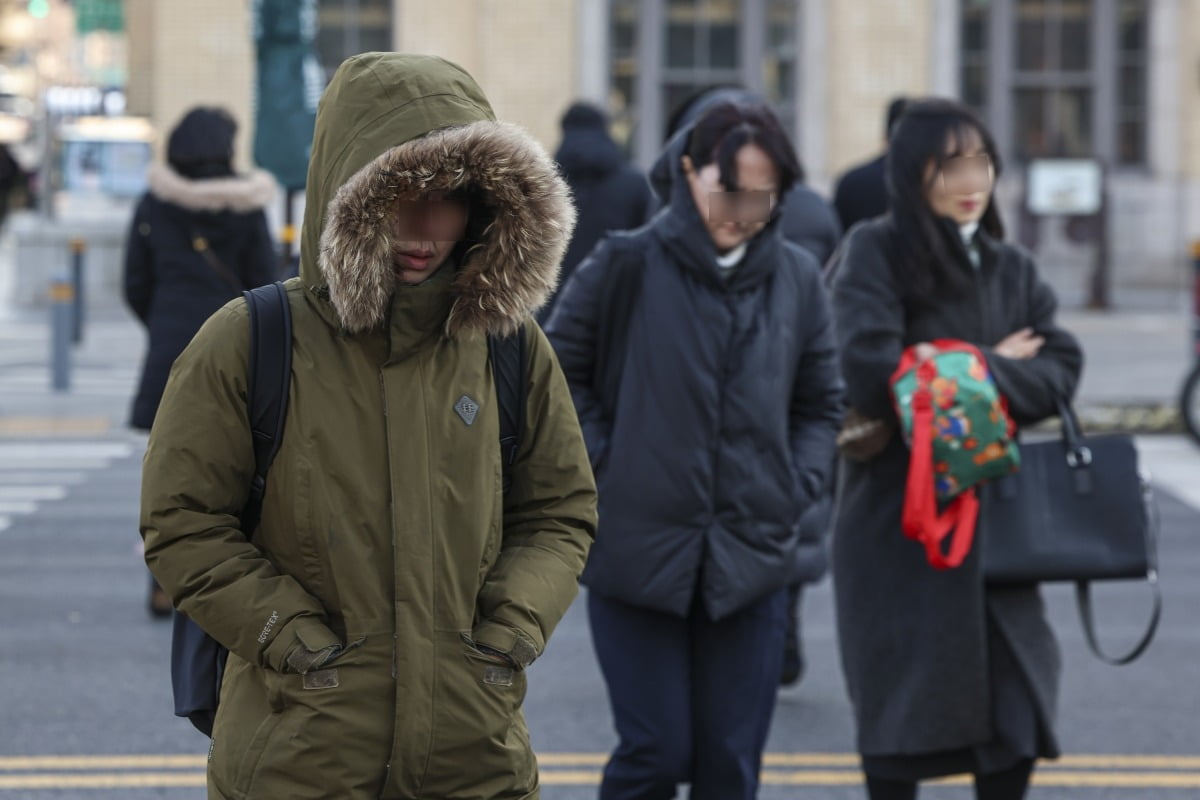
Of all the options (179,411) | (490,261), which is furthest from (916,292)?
(179,411)

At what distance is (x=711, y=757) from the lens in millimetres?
4375

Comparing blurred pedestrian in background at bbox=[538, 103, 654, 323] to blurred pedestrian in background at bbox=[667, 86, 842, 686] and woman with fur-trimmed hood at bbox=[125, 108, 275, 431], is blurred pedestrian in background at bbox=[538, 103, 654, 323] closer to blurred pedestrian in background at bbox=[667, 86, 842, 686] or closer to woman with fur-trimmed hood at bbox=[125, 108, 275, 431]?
woman with fur-trimmed hood at bbox=[125, 108, 275, 431]

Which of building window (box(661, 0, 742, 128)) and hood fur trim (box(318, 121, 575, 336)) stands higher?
building window (box(661, 0, 742, 128))

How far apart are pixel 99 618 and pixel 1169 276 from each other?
1913 cm

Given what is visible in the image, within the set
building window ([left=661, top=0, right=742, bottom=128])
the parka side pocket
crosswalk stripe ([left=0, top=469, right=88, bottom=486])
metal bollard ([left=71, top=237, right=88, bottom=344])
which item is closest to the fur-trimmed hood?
the parka side pocket

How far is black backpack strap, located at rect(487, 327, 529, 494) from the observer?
313 cm

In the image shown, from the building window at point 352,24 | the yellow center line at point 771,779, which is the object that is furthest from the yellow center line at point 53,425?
the building window at point 352,24

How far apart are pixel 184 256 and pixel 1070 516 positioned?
13.9ft

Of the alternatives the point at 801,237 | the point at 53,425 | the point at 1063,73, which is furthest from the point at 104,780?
the point at 1063,73

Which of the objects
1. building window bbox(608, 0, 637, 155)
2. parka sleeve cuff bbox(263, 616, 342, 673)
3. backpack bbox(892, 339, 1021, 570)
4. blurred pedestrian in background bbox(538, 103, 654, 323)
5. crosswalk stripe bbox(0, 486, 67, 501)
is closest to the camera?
parka sleeve cuff bbox(263, 616, 342, 673)

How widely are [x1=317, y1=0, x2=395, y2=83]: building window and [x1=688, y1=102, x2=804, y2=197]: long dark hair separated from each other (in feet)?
70.3

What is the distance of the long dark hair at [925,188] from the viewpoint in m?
4.57

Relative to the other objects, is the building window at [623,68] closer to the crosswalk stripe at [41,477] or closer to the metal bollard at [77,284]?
the metal bollard at [77,284]

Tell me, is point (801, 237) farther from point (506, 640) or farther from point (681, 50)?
point (681, 50)
